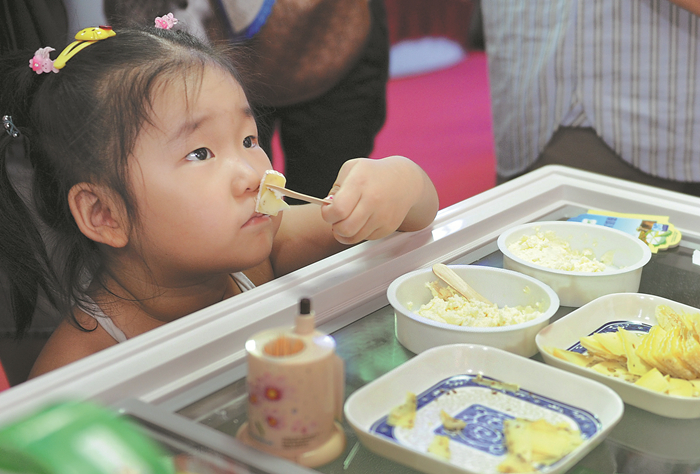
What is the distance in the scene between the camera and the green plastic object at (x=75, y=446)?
427 mm

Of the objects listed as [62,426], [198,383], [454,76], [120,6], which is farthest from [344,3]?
[454,76]

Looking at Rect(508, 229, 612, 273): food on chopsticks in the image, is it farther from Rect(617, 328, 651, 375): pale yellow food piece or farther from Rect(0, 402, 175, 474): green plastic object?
Rect(0, 402, 175, 474): green plastic object

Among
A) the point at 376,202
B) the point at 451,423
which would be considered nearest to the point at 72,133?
the point at 376,202

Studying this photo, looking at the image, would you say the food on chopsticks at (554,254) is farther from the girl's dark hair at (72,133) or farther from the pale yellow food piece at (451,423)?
the girl's dark hair at (72,133)

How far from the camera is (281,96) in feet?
5.47

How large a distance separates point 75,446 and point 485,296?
608 millimetres

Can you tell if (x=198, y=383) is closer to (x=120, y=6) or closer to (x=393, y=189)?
(x=393, y=189)

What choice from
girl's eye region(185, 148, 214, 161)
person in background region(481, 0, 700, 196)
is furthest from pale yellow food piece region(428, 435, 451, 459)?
person in background region(481, 0, 700, 196)

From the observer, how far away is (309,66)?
5.48 feet

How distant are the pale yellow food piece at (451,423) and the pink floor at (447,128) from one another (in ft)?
9.41

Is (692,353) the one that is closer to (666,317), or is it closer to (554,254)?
(666,317)

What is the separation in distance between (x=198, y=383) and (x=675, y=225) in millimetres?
845

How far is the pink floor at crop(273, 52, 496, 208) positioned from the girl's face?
2530mm

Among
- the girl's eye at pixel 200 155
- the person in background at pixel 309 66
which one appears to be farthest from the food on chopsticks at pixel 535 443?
the person in background at pixel 309 66
